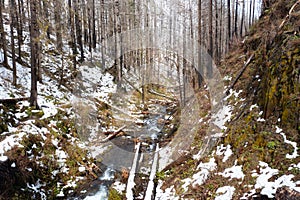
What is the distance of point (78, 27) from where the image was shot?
65.7 ft

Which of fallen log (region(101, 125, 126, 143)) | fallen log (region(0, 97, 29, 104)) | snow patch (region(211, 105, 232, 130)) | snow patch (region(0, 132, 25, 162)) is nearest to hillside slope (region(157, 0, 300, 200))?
snow patch (region(211, 105, 232, 130))

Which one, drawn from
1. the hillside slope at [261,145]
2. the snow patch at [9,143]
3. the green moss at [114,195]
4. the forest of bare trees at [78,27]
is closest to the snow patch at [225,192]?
the hillside slope at [261,145]

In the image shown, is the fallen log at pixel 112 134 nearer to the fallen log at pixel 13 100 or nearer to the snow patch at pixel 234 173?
the fallen log at pixel 13 100

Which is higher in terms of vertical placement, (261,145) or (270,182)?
(261,145)

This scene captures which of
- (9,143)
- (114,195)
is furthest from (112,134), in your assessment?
(9,143)

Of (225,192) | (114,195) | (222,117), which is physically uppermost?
(222,117)

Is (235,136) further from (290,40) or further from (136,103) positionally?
(136,103)

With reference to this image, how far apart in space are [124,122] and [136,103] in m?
5.70

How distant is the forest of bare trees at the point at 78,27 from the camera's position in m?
11.4

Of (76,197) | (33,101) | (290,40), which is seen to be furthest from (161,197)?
(33,101)

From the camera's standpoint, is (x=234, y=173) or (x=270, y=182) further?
(x=234, y=173)

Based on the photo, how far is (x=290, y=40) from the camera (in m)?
6.93

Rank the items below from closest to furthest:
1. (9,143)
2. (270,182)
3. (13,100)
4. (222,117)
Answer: (270,182) → (9,143) → (222,117) → (13,100)

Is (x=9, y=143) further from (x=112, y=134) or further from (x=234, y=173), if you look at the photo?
(x=234, y=173)
